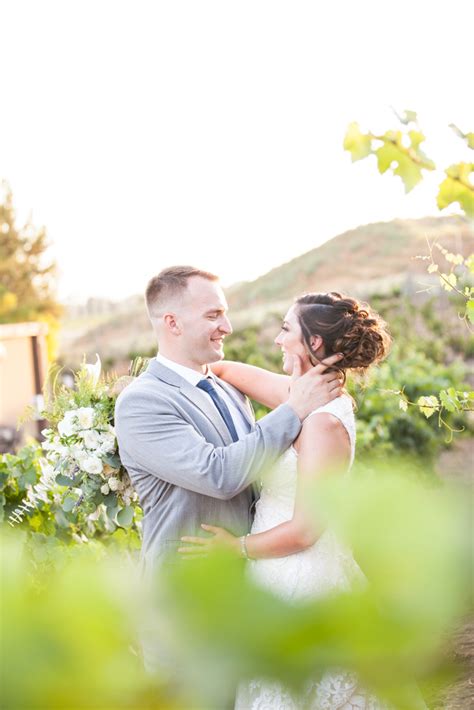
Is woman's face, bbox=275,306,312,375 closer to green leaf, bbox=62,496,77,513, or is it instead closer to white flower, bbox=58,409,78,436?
white flower, bbox=58,409,78,436

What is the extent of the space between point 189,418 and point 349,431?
1.61 ft

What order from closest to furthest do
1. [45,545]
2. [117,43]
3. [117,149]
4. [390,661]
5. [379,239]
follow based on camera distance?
[390,661], [45,545], [117,43], [117,149], [379,239]

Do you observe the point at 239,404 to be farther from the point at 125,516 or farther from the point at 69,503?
the point at 69,503

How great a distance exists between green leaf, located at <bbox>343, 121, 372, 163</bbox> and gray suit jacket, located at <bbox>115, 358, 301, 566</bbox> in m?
1.33

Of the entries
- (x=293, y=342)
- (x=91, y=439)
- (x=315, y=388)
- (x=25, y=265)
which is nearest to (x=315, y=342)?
(x=293, y=342)

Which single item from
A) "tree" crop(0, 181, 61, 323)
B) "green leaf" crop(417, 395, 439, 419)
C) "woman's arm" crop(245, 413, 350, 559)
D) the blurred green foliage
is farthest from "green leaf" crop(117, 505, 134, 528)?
"tree" crop(0, 181, 61, 323)

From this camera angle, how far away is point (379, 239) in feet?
141

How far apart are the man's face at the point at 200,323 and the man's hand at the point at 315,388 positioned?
31cm

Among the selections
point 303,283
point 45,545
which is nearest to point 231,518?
point 45,545

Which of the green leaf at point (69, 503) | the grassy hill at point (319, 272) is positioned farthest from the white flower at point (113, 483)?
the grassy hill at point (319, 272)

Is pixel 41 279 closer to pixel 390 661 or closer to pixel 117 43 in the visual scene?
pixel 117 43

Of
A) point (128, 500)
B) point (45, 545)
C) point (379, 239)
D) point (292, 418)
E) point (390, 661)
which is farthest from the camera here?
point (379, 239)

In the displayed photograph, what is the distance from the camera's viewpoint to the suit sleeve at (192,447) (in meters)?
2.73

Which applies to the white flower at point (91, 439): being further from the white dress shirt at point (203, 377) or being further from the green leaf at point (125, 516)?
the white dress shirt at point (203, 377)
